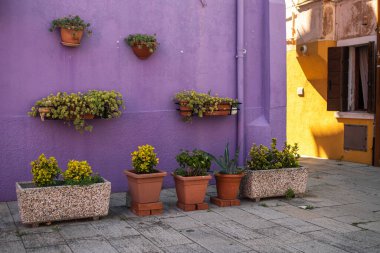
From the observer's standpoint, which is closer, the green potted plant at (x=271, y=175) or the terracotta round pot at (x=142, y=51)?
the green potted plant at (x=271, y=175)

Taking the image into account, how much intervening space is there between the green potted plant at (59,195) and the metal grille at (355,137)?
6.72 m

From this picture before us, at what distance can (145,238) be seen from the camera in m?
4.97

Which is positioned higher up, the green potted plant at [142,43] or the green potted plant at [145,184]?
the green potted plant at [142,43]

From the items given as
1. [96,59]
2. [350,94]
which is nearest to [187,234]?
[96,59]

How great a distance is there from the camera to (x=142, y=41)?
22.6 feet

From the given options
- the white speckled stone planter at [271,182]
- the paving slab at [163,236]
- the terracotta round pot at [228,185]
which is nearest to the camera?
the paving slab at [163,236]

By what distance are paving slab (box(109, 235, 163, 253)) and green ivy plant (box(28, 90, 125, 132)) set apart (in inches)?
79.3

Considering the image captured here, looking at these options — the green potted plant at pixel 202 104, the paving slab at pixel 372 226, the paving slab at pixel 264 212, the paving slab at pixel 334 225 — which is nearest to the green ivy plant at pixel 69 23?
the green potted plant at pixel 202 104

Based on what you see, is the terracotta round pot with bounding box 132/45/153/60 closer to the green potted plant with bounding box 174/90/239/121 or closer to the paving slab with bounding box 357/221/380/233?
the green potted plant with bounding box 174/90/239/121

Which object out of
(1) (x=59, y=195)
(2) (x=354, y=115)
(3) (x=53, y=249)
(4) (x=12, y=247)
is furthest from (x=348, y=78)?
(4) (x=12, y=247)

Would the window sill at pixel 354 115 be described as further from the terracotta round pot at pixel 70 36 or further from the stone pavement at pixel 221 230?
the terracotta round pot at pixel 70 36

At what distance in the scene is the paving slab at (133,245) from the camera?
459cm

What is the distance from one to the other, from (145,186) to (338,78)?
6525mm

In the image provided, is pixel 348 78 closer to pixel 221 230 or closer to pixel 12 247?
pixel 221 230
